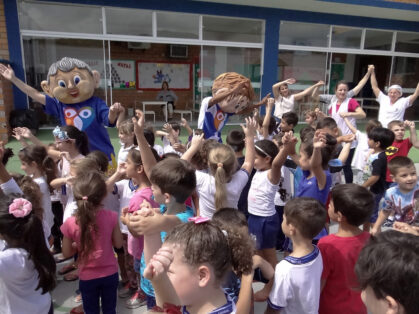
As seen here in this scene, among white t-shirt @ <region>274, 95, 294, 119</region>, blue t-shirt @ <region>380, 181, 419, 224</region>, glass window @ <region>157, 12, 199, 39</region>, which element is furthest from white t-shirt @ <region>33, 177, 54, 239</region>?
glass window @ <region>157, 12, 199, 39</region>

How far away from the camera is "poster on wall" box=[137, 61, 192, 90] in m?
11.9

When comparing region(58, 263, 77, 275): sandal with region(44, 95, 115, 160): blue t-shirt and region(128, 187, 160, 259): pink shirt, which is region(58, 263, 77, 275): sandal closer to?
region(128, 187, 160, 259): pink shirt

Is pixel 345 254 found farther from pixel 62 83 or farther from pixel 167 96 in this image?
pixel 167 96

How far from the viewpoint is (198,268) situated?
108cm

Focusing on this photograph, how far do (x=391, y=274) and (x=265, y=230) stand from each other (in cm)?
A: 170

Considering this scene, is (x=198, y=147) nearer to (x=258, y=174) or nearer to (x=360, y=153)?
(x=258, y=174)

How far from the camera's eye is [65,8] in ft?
25.7

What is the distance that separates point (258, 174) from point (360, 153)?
2217 mm

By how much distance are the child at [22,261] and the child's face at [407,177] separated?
239cm

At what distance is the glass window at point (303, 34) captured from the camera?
381 inches

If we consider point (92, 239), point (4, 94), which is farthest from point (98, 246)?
point (4, 94)

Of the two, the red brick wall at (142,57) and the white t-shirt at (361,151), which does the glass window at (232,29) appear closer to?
the red brick wall at (142,57)

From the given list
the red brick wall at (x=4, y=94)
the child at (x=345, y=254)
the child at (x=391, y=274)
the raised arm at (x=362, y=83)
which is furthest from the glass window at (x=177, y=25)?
the child at (x=391, y=274)

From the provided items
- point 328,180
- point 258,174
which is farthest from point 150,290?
point 328,180
